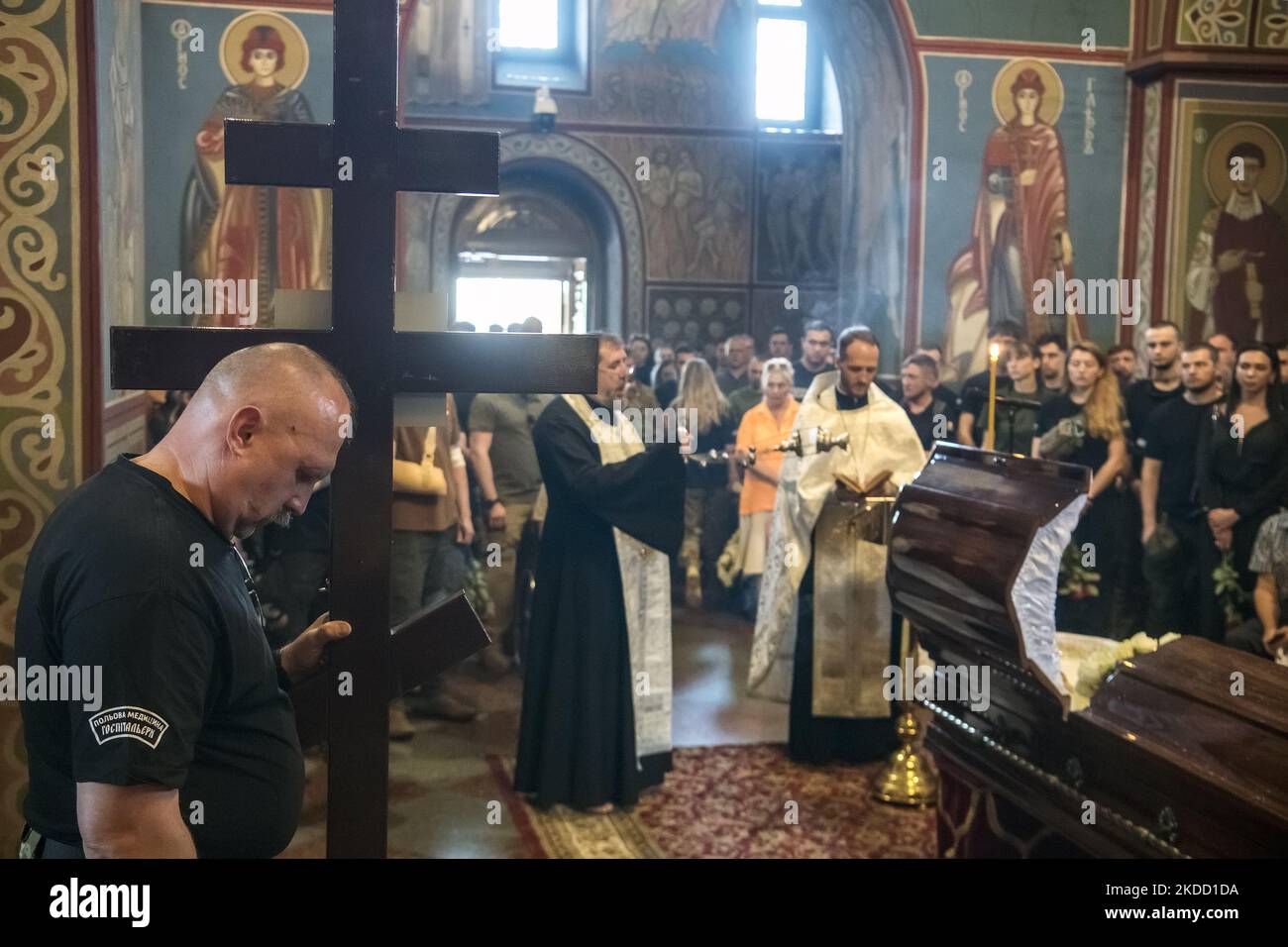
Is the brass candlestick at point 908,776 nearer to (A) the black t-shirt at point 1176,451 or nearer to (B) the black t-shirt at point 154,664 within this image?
(A) the black t-shirt at point 1176,451

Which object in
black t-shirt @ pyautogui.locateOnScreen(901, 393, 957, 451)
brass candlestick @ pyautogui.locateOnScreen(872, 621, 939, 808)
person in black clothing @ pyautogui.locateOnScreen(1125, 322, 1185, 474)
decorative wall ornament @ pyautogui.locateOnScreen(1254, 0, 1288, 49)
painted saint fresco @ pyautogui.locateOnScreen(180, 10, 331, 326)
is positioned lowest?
brass candlestick @ pyautogui.locateOnScreen(872, 621, 939, 808)

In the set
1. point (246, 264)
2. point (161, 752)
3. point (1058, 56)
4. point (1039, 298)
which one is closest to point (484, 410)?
point (246, 264)

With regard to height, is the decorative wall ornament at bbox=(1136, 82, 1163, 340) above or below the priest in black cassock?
above

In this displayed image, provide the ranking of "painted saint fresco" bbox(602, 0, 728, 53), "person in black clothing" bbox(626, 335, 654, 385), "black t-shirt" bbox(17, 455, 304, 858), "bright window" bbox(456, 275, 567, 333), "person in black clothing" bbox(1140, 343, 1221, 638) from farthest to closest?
"bright window" bbox(456, 275, 567, 333) < "painted saint fresco" bbox(602, 0, 728, 53) < "person in black clothing" bbox(626, 335, 654, 385) < "person in black clothing" bbox(1140, 343, 1221, 638) < "black t-shirt" bbox(17, 455, 304, 858)

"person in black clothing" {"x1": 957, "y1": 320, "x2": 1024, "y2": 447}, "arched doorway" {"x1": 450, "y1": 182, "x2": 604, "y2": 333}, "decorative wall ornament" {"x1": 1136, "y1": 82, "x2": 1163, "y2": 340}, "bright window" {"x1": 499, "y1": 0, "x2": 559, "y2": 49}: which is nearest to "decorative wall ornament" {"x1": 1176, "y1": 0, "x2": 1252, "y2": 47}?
"decorative wall ornament" {"x1": 1136, "y1": 82, "x2": 1163, "y2": 340}

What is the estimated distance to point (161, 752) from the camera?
6.46 ft

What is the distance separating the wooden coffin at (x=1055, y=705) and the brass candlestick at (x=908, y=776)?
6.84 ft

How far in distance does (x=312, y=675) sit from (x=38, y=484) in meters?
2.83

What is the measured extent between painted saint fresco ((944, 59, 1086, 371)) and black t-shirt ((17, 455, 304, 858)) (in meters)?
7.84

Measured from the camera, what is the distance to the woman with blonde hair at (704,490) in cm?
1005

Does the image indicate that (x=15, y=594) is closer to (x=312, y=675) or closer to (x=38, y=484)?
(x=38, y=484)

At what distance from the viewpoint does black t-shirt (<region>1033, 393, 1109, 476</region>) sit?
308 inches

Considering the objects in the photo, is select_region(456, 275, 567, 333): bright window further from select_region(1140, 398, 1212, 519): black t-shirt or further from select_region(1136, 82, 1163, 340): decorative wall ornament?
select_region(1140, 398, 1212, 519): black t-shirt

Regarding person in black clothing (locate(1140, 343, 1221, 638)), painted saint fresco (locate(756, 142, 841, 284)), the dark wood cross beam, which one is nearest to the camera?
the dark wood cross beam
